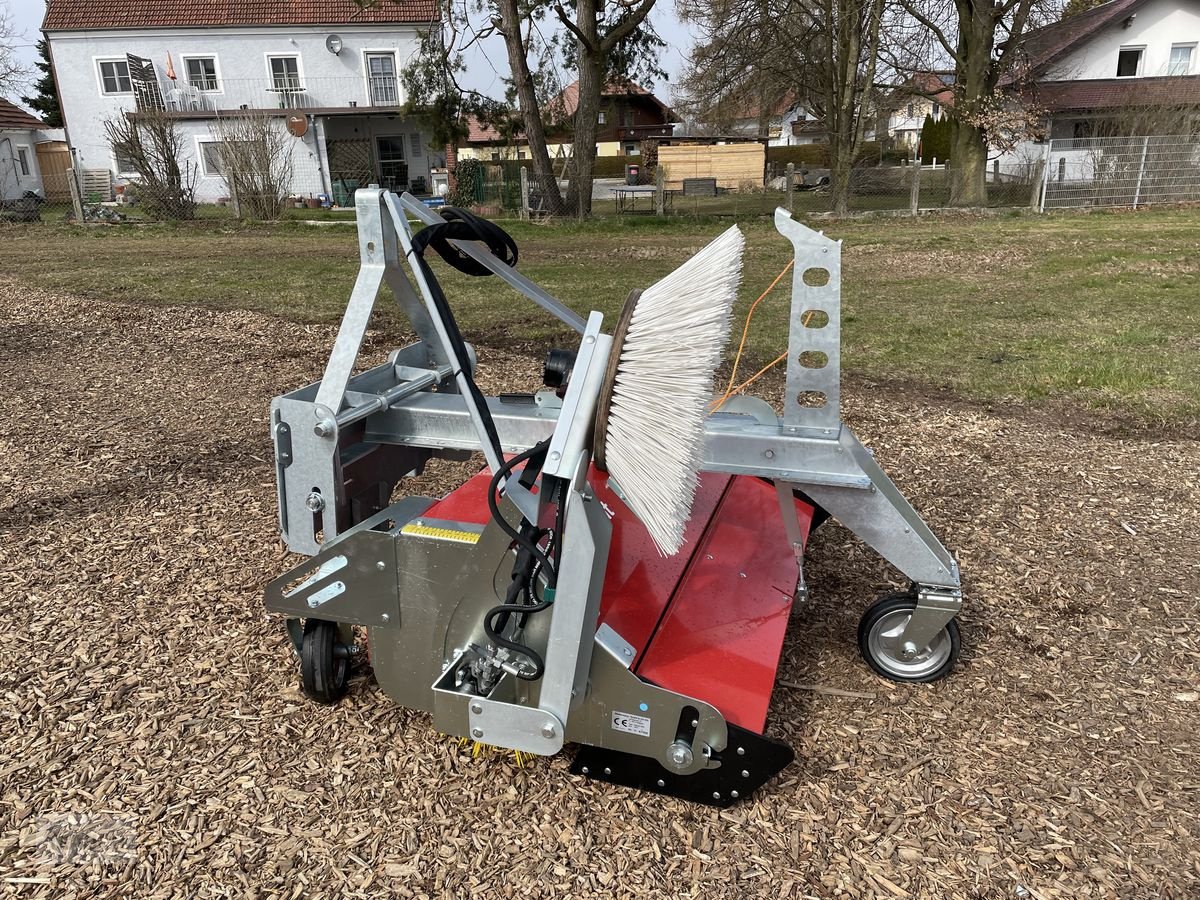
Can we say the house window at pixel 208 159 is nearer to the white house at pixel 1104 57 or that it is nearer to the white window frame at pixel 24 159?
the white window frame at pixel 24 159

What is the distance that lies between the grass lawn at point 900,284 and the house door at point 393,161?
15.5 metres

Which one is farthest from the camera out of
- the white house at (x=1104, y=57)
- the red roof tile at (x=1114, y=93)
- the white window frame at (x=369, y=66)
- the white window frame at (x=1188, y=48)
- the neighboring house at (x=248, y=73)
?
the white window frame at (x=369, y=66)

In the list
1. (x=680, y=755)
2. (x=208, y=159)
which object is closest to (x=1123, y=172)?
(x=680, y=755)

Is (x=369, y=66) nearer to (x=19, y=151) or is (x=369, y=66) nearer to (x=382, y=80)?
(x=382, y=80)

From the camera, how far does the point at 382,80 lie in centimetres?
3241

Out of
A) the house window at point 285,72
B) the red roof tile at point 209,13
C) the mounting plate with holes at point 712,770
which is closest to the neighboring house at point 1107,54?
the red roof tile at point 209,13

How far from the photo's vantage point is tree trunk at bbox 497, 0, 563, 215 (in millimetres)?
18859

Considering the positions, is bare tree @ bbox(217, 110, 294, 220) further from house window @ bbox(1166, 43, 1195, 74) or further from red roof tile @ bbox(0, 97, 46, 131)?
house window @ bbox(1166, 43, 1195, 74)

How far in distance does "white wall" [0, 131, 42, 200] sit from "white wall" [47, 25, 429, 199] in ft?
8.85

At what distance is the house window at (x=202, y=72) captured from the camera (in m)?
31.5

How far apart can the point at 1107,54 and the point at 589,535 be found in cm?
3759

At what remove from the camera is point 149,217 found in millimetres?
19844

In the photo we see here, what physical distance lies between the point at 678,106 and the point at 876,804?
1051 inches

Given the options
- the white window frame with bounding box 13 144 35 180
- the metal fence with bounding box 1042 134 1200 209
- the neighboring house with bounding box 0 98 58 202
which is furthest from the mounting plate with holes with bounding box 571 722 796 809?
the white window frame with bounding box 13 144 35 180
